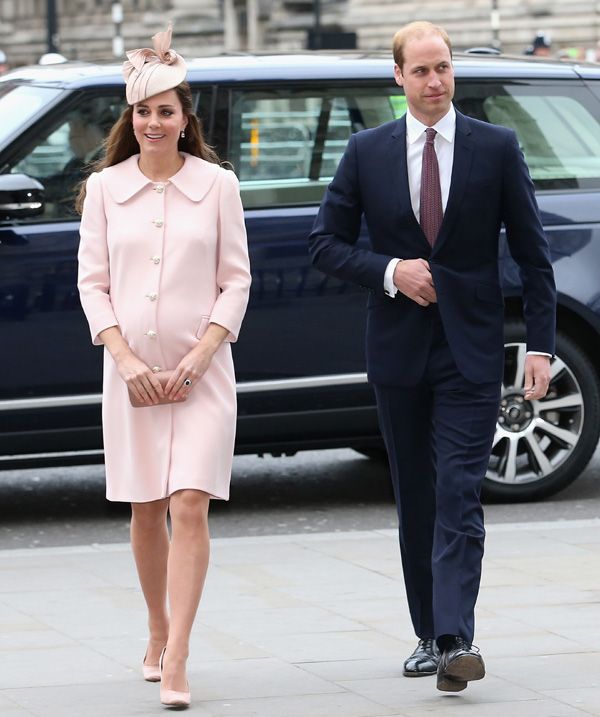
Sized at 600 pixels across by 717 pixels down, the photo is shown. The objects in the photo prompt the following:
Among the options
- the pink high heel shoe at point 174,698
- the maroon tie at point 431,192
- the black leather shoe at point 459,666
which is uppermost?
the maroon tie at point 431,192

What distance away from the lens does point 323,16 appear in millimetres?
48625

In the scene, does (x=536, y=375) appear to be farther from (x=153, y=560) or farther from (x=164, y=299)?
(x=153, y=560)

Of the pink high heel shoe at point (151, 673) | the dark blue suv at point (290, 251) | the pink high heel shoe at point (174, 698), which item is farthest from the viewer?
the dark blue suv at point (290, 251)

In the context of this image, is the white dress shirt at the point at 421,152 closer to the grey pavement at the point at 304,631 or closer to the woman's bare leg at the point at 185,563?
the woman's bare leg at the point at 185,563

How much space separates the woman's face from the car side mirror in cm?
243

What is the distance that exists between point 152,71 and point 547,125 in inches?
141

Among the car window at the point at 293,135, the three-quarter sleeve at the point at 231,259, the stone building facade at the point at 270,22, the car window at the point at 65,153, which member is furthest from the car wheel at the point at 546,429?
the stone building facade at the point at 270,22

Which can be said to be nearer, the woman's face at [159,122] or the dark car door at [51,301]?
the woman's face at [159,122]

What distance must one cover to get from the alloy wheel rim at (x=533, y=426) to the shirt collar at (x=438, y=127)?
10.1ft

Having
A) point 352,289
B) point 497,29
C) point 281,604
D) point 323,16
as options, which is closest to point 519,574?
point 281,604

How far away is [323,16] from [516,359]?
136 ft

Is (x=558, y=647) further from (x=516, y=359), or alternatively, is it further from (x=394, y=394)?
(x=516, y=359)

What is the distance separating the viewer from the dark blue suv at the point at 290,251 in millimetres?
7637

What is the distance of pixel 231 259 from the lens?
16.9ft
